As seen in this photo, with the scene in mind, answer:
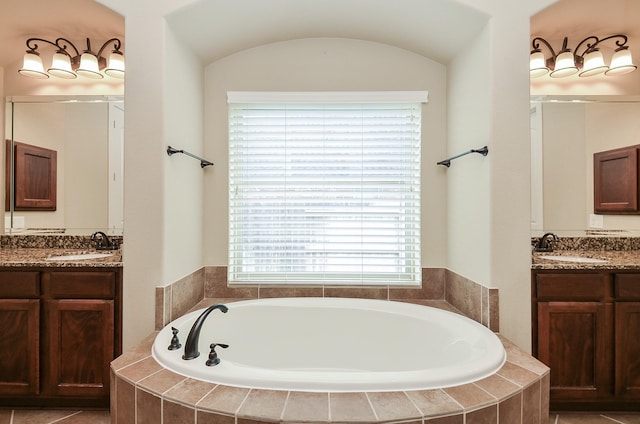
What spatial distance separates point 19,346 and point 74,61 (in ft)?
6.41

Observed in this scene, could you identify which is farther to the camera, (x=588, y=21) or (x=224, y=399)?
(x=588, y=21)

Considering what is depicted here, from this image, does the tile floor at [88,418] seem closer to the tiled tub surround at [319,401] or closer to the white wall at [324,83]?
the tiled tub surround at [319,401]

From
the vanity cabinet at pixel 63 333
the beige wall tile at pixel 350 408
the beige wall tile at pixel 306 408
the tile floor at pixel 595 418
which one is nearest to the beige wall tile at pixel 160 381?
the beige wall tile at pixel 306 408

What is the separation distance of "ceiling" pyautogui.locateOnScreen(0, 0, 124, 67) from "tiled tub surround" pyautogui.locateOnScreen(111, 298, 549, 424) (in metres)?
2.07

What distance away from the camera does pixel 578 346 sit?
1.82 metres

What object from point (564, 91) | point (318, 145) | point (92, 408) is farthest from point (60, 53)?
point (564, 91)

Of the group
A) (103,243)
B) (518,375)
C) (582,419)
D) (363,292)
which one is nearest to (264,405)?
(518,375)

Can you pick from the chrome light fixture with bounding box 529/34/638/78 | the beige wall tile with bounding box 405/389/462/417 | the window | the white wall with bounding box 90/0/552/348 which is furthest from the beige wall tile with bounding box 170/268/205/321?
the chrome light fixture with bounding box 529/34/638/78

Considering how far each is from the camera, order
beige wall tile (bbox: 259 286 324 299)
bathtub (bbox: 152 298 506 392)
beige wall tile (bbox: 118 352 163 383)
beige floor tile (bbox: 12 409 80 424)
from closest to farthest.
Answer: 1. beige wall tile (bbox: 118 352 163 383)
2. bathtub (bbox: 152 298 506 392)
3. beige floor tile (bbox: 12 409 80 424)
4. beige wall tile (bbox: 259 286 324 299)

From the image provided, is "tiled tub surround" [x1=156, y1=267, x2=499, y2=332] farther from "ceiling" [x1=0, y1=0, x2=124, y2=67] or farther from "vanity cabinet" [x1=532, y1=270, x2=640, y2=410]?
"ceiling" [x1=0, y1=0, x2=124, y2=67]

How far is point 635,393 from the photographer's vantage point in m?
1.82

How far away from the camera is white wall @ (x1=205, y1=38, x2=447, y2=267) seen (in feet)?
7.88

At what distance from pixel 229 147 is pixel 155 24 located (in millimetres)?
858

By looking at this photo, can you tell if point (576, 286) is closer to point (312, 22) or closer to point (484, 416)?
point (484, 416)
